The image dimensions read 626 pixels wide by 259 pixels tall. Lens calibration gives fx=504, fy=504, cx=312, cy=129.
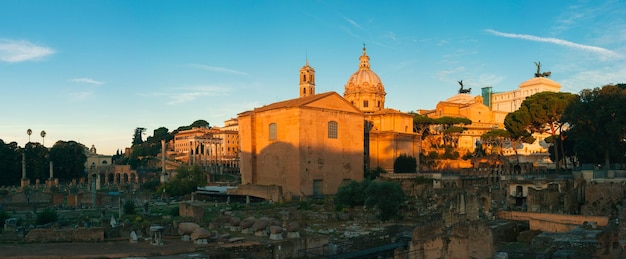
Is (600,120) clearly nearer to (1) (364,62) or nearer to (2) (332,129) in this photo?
(2) (332,129)

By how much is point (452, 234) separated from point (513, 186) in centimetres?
2185

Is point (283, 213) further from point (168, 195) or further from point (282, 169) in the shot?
point (168, 195)

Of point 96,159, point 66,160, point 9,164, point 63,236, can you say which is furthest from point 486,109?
point 96,159

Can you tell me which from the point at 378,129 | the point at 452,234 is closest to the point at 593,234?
the point at 452,234

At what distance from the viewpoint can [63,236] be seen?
690 inches

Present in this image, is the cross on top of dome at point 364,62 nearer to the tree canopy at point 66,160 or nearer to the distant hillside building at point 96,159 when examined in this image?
the tree canopy at point 66,160

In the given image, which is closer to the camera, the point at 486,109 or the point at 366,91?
the point at 366,91

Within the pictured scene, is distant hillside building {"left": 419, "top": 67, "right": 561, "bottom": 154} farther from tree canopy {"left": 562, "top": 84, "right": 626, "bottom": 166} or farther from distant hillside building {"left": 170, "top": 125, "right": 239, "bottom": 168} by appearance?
distant hillside building {"left": 170, "top": 125, "right": 239, "bottom": 168}

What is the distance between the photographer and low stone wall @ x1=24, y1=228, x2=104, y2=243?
17453 millimetres

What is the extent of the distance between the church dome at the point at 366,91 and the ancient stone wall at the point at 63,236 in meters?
51.6

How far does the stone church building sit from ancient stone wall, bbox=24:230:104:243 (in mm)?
25617

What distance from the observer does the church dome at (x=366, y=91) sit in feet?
222

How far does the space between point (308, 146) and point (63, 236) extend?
2846 centimetres

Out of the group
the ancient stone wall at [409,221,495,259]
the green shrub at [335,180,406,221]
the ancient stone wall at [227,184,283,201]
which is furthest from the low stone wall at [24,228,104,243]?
the ancient stone wall at [227,184,283,201]
